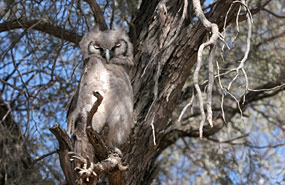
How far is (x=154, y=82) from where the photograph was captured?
3918 mm

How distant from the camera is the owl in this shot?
383 centimetres

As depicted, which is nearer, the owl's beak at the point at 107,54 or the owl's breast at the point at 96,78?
the owl's breast at the point at 96,78

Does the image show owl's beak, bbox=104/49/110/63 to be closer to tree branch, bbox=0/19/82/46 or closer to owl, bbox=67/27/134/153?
owl, bbox=67/27/134/153

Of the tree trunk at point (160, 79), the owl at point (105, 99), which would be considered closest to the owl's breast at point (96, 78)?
the owl at point (105, 99)

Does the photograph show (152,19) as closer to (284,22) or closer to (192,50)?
(192,50)

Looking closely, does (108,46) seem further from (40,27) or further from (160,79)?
(40,27)

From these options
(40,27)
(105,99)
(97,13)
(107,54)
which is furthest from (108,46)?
(40,27)

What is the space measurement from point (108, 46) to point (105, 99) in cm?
59

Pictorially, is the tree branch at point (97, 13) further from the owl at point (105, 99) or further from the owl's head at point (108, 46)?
the owl at point (105, 99)

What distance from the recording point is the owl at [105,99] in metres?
3.83

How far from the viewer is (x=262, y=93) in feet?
18.4

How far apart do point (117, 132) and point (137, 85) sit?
514 mm

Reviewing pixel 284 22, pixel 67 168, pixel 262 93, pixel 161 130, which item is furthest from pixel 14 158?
pixel 284 22

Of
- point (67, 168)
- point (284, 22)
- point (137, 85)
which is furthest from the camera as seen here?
point (284, 22)
